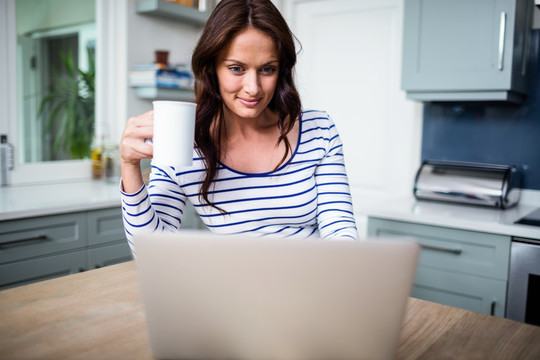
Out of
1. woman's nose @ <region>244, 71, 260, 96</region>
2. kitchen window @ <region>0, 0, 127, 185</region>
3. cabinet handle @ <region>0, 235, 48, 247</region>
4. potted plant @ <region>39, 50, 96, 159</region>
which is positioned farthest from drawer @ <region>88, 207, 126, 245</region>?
woman's nose @ <region>244, 71, 260, 96</region>

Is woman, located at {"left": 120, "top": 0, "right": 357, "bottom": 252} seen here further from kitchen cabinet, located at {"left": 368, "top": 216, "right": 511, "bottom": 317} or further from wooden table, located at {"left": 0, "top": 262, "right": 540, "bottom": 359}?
kitchen cabinet, located at {"left": 368, "top": 216, "right": 511, "bottom": 317}

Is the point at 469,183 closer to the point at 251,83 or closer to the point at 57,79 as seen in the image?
the point at 251,83

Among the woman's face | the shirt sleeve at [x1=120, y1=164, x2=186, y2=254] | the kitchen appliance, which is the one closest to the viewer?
the shirt sleeve at [x1=120, y1=164, x2=186, y2=254]

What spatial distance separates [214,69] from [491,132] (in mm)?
1741

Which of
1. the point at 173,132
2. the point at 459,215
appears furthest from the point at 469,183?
the point at 173,132

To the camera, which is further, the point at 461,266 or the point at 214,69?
the point at 461,266

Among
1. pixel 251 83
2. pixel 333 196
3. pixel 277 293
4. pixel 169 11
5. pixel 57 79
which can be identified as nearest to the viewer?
pixel 277 293

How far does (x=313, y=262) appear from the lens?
23.0 inches

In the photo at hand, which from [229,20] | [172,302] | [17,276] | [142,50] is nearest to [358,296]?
[172,302]

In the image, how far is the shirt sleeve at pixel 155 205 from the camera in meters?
1.02

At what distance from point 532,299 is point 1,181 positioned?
8.00 feet

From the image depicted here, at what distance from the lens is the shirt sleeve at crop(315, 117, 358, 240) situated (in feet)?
3.86

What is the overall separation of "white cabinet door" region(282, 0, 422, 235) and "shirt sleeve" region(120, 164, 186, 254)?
70.1 inches

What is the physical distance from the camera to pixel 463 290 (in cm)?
200
